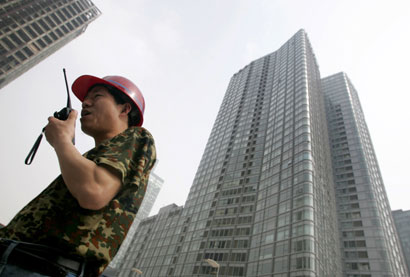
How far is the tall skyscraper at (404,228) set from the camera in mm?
72125

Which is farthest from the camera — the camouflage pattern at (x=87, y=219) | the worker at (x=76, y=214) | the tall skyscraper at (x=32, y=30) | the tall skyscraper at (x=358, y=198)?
the tall skyscraper at (x=32, y=30)

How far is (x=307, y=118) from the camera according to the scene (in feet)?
160

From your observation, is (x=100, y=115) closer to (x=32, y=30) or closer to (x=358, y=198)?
(x=358, y=198)

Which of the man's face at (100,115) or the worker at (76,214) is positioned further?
the man's face at (100,115)

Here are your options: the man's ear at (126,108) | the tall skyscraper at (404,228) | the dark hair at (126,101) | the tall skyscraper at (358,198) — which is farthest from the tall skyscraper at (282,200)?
the man's ear at (126,108)

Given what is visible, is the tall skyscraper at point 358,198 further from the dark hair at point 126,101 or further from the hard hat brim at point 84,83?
the hard hat brim at point 84,83

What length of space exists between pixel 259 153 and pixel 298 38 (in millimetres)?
Answer: 46366

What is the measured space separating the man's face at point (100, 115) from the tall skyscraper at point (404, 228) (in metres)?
99.4

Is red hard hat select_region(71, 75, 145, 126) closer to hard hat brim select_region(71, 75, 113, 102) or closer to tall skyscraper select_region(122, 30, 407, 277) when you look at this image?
hard hat brim select_region(71, 75, 113, 102)

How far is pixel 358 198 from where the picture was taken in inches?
2205

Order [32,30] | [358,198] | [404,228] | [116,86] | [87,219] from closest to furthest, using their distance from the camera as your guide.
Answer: [87,219]
[116,86]
[358,198]
[32,30]
[404,228]

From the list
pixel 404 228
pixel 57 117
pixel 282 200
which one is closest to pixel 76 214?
pixel 57 117

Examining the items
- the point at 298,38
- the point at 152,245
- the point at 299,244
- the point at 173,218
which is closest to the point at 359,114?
the point at 298,38

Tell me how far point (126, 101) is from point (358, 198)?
6776 cm
